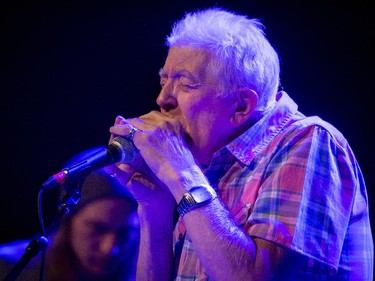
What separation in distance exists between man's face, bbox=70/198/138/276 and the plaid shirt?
728 millimetres

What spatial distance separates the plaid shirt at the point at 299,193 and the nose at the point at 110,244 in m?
0.75

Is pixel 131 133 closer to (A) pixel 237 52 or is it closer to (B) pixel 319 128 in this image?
(A) pixel 237 52

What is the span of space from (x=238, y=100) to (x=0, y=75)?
1592 mm

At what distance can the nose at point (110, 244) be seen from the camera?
98.9 inches

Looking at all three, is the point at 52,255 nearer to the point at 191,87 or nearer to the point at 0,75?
the point at 0,75

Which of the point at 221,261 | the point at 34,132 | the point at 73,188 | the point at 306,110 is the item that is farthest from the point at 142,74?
the point at 221,261

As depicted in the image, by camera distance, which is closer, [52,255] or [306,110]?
[306,110]

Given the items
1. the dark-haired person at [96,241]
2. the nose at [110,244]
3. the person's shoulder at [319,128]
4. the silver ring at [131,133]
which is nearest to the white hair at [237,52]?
the person's shoulder at [319,128]

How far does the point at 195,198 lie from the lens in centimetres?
151

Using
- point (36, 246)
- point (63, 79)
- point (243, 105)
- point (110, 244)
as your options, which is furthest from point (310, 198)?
point (63, 79)

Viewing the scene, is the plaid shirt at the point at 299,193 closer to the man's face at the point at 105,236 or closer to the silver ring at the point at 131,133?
the silver ring at the point at 131,133

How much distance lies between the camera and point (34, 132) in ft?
9.09

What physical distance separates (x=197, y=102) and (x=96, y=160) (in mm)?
483

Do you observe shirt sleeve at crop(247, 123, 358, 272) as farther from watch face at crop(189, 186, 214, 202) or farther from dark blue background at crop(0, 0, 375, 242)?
dark blue background at crop(0, 0, 375, 242)
